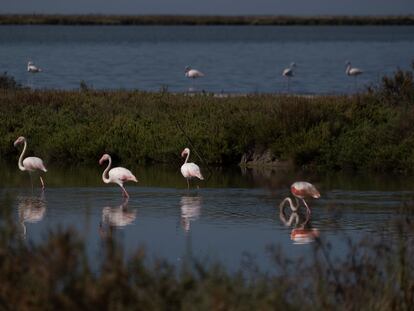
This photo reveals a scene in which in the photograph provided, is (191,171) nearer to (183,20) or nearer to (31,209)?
(31,209)

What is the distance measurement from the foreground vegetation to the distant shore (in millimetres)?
140168

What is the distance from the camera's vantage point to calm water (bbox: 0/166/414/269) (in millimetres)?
13219

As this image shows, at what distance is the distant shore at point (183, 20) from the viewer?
148 m

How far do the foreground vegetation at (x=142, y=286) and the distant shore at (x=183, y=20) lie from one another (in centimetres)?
14017

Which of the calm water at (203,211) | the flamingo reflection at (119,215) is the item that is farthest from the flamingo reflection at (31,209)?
the flamingo reflection at (119,215)

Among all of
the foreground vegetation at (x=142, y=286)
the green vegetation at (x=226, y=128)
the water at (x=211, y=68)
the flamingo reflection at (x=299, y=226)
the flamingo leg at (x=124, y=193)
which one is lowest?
the foreground vegetation at (x=142, y=286)

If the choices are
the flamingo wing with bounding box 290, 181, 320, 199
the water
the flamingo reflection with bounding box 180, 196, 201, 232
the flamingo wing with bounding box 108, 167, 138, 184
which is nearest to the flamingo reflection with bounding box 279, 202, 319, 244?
the flamingo wing with bounding box 290, 181, 320, 199

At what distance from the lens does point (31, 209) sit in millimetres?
16281

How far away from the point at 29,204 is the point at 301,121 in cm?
647

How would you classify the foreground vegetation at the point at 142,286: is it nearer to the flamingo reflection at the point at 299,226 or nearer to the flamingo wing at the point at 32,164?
the flamingo reflection at the point at 299,226

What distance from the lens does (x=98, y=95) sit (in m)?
26.1

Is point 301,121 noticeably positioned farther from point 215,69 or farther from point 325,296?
point 215,69

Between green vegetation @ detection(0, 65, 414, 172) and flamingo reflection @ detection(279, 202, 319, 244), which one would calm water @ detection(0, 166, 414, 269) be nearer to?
flamingo reflection @ detection(279, 202, 319, 244)

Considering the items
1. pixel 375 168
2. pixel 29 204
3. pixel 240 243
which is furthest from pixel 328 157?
pixel 240 243
